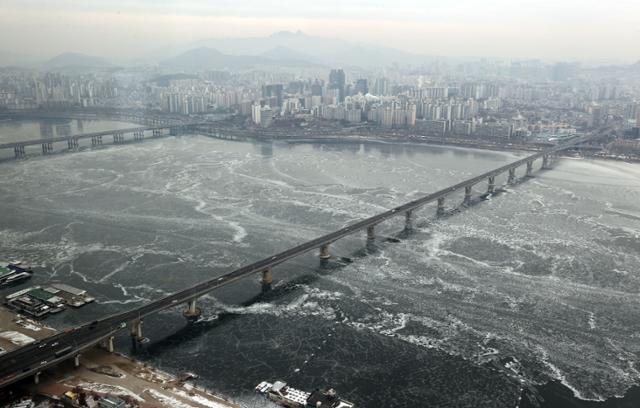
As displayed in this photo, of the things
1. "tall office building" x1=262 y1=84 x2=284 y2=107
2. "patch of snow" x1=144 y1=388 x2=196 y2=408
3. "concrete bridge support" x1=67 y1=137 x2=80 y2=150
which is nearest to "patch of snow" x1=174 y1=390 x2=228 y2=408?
"patch of snow" x1=144 y1=388 x2=196 y2=408

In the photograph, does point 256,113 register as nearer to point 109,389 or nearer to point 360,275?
point 360,275

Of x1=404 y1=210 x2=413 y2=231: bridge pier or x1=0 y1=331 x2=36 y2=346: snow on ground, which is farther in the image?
x1=404 y1=210 x2=413 y2=231: bridge pier

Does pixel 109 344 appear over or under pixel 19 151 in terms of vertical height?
under

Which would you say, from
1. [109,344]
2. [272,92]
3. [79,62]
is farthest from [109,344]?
[272,92]

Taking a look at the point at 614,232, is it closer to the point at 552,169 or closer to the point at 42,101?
the point at 552,169

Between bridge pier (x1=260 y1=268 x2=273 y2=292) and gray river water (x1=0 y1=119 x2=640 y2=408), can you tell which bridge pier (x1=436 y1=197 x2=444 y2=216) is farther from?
bridge pier (x1=260 y1=268 x2=273 y2=292)
